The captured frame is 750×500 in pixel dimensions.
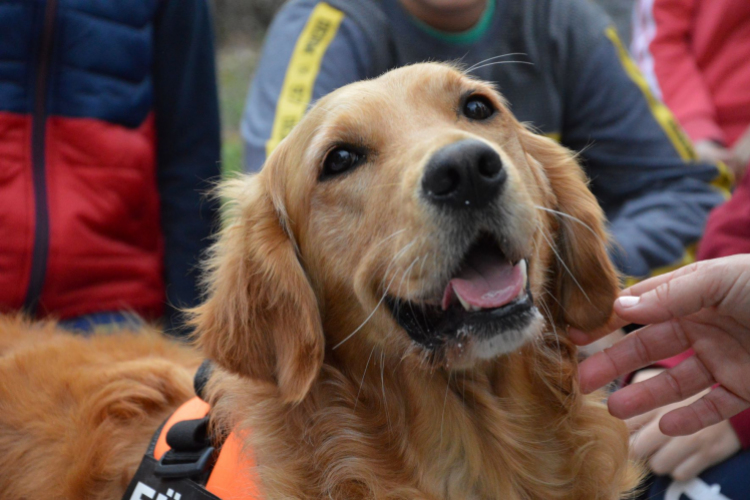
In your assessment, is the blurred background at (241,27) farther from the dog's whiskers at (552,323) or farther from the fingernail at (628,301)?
the fingernail at (628,301)

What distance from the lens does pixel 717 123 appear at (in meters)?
4.23

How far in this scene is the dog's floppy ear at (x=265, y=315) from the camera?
1.96 meters

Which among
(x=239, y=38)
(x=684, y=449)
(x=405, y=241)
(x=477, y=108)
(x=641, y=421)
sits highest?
(x=477, y=108)

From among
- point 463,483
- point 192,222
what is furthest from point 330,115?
point 192,222

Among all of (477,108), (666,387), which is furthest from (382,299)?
(666,387)

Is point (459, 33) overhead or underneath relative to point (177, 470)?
overhead

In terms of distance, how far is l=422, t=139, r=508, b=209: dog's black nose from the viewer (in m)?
1.64

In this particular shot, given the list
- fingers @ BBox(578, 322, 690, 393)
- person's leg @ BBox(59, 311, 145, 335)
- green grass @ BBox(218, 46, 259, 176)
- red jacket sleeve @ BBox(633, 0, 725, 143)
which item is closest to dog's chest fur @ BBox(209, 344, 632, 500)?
fingers @ BBox(578, 322, 690, 393)

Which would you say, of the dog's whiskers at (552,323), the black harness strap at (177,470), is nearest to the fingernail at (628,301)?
the dog's whiskers at (552,323)

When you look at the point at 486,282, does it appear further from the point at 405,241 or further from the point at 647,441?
the point at 647,441

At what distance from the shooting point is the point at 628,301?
190 cm

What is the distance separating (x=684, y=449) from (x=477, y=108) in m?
1.29

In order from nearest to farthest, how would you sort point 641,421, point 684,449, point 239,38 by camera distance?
point 684,449, point 641,421, point 239,38

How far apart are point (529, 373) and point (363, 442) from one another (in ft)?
1.86
